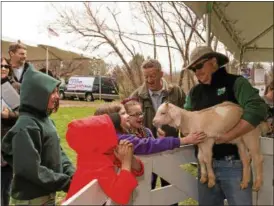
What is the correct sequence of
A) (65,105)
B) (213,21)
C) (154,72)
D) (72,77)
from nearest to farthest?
1. (154,72)
2. (213,21)
3. (65,105)
4. (72,77)

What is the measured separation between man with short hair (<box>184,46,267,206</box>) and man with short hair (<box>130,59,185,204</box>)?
64 cm

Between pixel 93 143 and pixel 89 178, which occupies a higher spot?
pixel 93 143

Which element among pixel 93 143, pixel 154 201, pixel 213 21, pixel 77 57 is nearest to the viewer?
pixel 93 143

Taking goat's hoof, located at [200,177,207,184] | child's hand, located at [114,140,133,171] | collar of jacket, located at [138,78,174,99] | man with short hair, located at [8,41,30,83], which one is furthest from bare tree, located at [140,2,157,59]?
child's hand, located at [114,140,133,171]

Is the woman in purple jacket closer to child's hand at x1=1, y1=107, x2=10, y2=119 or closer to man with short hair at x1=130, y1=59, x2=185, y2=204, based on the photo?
man with short hair at x1=130, y1=59, x2=185, y2=204

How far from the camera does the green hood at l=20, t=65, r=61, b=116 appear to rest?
149 cm

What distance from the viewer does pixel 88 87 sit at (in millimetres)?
5102

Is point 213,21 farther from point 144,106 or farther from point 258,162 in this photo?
point 258,162

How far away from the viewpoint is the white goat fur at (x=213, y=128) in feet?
4.64

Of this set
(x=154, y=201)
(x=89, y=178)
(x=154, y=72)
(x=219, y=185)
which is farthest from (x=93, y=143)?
(x=154, y=72)

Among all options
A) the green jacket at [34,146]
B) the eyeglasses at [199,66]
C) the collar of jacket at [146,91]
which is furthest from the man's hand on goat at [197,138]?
the collar of jacket at [146,91]

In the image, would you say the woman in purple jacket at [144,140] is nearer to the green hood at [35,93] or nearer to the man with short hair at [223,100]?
the man with short hair at [223,100]

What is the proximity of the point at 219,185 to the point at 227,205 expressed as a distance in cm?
12

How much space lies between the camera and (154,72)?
215 cm
